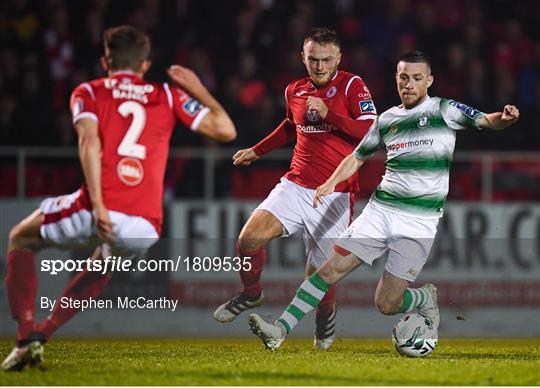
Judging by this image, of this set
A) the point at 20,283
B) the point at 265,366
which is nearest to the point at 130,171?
the point at 20,283

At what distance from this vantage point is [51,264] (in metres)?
10.4

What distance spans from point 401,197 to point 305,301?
107 cm

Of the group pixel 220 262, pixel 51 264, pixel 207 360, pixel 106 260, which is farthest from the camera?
pixel 220 262

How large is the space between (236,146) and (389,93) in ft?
7.21

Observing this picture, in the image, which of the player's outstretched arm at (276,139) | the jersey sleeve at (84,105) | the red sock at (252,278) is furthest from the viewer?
the player's outstretched arm at (276,139)

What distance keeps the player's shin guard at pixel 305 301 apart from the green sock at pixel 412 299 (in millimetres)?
604

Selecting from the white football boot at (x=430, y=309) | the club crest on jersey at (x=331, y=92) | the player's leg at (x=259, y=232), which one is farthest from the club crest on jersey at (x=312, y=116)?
the white football boot at (x=430, y=309)

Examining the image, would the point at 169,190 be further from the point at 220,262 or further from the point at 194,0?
Result: the point at 194,0

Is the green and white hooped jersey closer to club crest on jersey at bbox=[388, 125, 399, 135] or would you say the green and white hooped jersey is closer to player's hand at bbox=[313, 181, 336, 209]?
club crest on jersey at bbox=[388, 125, 399, 135]

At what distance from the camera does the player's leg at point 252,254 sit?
380 inches

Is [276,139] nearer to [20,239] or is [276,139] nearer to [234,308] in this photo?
[234,308]

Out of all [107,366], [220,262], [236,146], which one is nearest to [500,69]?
[236,146]

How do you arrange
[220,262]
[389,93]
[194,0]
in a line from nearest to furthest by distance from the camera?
1. [220,262]
2. [389,93]
3. [194,0]

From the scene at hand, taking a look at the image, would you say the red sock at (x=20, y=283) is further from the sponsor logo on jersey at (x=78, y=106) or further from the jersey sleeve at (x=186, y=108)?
the jersey sleeve at (x=186, y=108)
